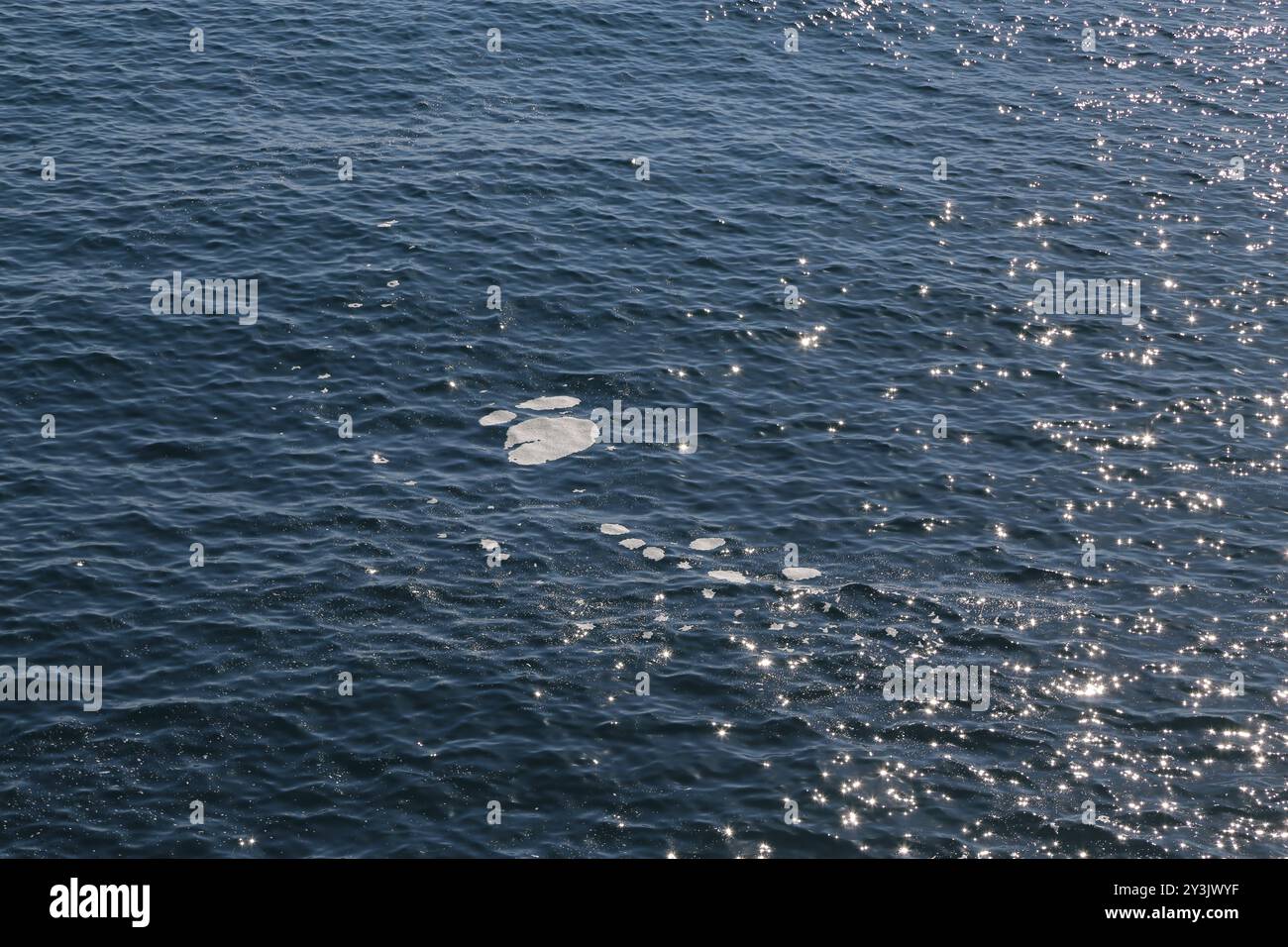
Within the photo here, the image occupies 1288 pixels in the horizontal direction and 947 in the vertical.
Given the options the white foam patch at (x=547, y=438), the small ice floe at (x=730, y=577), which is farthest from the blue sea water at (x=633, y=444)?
the white foam patch at (x=547, y=438)

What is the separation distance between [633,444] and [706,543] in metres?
7.39

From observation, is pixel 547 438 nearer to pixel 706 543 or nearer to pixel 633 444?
pixel 633 444

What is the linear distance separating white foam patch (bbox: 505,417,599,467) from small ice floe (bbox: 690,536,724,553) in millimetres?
7523

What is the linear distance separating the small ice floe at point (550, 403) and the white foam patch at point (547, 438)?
2.86 feet

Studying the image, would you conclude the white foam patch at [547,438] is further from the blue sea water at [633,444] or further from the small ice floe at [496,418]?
the blue sea water at [633,444]

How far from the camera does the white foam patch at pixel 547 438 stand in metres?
59.4

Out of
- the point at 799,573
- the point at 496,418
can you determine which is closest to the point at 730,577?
the point at 799,573

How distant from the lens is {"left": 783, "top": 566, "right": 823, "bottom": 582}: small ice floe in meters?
53.5

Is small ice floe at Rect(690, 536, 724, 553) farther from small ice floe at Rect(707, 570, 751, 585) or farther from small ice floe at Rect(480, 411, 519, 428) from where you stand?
small ice floe at Rect(480, 411, 519, 428)

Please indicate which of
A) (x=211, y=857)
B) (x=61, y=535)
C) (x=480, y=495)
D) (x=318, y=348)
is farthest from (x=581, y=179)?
(x=211, y=857)

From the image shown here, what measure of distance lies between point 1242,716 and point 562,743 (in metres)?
21.9

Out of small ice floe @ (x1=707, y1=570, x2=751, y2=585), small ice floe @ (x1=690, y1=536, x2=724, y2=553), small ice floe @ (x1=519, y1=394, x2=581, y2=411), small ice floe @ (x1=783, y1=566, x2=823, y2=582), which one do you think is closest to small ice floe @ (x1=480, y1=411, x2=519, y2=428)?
small ice floe @ (x1=519, y1=394, x2=581, y2=411)

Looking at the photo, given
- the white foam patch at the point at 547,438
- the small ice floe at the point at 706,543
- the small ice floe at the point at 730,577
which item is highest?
the white foam patch at the point at 547,438

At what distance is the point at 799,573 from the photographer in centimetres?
5375
